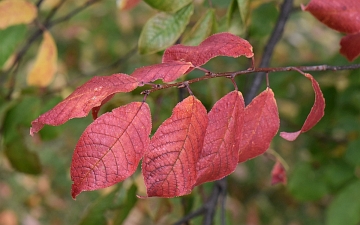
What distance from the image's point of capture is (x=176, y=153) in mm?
524

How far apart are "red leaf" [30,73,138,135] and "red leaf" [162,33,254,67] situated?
71 mm

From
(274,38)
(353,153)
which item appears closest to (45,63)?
(274,38)

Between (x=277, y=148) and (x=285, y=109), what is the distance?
0.21m

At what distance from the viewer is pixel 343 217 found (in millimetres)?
1049

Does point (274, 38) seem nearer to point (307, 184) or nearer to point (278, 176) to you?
point (278, 176)

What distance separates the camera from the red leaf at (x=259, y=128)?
576 mm

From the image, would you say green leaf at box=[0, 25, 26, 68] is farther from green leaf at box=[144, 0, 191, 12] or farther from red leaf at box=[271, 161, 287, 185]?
red leaf at box=[271, 161, 287, 185]

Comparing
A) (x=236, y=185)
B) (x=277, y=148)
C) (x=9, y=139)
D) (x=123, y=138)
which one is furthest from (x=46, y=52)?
(x=236, y=185)

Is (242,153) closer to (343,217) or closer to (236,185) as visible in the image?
(343,217)

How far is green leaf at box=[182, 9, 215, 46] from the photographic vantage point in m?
0.75

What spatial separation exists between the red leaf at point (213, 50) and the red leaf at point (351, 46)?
0.19 metres

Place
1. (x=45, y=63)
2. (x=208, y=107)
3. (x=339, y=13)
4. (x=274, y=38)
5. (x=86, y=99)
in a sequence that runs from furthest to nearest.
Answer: (x=208, y=107) < (x=45, y=63) < (x=274, y=38) < (x=339, y=13) < (x=86, y=99)

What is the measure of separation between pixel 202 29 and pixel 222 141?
0.88 ft

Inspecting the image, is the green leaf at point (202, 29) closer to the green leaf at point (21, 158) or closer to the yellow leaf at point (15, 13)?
the yellow leaf at point (15, 13)
